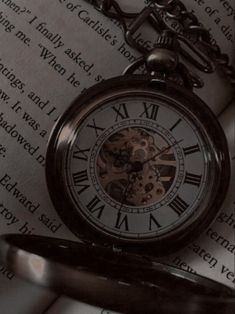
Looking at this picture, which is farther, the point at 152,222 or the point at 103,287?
the point at 152,222

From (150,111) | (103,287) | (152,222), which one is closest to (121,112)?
(150,111)

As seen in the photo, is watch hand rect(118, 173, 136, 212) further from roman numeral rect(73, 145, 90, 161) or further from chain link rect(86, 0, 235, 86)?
chain link rect(86, 0, 235, 86)

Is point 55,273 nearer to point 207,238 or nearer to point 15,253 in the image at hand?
point 15,253

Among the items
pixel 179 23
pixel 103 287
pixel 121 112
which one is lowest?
pixel 103 287

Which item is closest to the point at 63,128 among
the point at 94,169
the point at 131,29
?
the point at 94,169

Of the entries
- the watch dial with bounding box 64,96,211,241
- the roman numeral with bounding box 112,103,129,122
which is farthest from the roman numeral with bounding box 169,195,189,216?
the roman numeral with bounding box 112,103,129,122

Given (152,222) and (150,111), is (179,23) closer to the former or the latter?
(150,111)

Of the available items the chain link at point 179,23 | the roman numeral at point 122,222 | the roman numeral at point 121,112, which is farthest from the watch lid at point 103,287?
the chain link at point 179,23

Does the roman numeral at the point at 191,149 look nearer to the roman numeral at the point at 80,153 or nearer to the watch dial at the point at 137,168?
the watch dial at the point at 137,168
